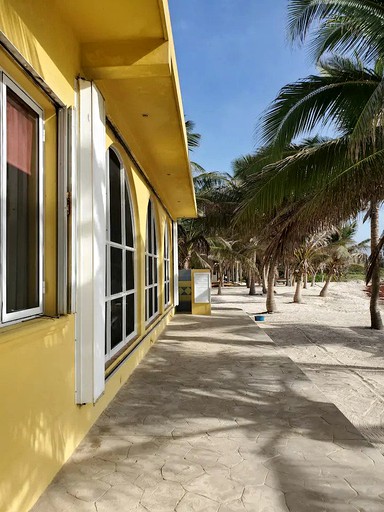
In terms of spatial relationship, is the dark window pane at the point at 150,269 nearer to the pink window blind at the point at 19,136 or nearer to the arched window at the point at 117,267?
the arched window at the point at 117,267

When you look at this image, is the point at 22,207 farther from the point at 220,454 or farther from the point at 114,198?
the point at 114,198

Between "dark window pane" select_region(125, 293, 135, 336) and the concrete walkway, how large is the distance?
3.27ft

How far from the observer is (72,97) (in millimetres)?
3125

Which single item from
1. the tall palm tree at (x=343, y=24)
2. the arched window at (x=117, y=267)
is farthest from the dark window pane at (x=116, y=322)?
the tall palm tree at (x=343, y=24)

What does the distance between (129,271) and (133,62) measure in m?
3.31

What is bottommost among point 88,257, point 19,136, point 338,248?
point 88,257

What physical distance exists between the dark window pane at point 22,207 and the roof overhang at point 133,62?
95 cm

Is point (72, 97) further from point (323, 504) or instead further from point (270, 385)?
point (270, 385)

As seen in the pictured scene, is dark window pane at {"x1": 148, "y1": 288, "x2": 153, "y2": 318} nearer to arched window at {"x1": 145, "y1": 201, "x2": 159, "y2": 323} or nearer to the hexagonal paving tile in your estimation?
arched window at {"x1": 145, "y1": 201, "x2": 159, "y2": 323}

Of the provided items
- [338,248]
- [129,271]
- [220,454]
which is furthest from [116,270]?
[338,248]

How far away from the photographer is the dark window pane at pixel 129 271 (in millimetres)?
5672

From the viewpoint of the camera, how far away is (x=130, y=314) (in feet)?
19.4

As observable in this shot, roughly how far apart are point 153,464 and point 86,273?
63.3 inches

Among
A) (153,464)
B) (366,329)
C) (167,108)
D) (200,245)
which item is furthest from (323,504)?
(200,245)
